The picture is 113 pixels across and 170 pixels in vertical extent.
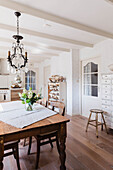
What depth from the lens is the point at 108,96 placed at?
3.03 m

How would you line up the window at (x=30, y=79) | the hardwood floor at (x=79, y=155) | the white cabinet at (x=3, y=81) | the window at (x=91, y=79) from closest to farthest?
1. the hardwood floor at (x=79, y=155)
2. the window at (x=91, y=79)
3. the white cabinet at (x=3, y=81)
4. the window at (x=30, y=79)

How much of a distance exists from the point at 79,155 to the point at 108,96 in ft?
5.31

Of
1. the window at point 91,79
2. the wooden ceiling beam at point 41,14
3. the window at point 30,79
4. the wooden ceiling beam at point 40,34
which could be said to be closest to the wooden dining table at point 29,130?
the wooden ceiling beam at point 41,14

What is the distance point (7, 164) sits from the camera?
1.88 metres

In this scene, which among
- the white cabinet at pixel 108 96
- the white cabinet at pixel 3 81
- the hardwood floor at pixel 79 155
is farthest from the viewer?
the white cabinet at pixel 3 81

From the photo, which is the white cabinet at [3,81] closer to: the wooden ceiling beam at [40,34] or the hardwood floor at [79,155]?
the wooden ceiling beam at [40,34]

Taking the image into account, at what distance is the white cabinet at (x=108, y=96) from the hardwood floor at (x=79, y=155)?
43 centimetres

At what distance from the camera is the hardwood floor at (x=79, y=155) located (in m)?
1.82

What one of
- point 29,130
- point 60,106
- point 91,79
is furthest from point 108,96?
point 29,130

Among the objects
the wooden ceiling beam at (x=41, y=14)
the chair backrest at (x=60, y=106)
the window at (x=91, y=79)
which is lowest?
the chair backrest at (x=60, y=106)

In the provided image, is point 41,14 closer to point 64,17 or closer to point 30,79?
point 64,17

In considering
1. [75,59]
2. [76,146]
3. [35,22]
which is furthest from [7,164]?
[75,59]

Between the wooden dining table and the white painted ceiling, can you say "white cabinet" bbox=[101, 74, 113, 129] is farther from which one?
the wooden dining table

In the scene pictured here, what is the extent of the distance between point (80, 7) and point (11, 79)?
210 inches
